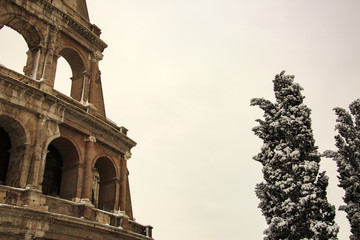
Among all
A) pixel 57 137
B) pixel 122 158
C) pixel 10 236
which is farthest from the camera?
pixel 122 158

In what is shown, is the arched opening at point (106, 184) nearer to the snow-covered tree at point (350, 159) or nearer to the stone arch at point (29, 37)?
the stone arch at point (29, 37)

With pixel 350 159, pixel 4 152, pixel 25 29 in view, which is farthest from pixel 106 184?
pixel 350 159

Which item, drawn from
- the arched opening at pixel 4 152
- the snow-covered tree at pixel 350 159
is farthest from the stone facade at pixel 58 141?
the snow-covered tree at pixel 350 159

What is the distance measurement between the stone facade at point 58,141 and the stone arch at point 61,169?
Result: 1.8 inches

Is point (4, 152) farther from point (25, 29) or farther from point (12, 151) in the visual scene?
point (25, 29)

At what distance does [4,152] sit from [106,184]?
5202mm

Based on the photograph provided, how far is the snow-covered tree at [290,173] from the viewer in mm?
13641

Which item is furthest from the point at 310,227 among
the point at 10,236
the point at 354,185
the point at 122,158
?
the point at 10,236

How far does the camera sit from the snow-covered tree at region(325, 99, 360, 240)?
49.7ft

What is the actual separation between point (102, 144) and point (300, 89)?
996 cm

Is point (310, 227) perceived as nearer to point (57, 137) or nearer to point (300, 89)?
point (300, 89)

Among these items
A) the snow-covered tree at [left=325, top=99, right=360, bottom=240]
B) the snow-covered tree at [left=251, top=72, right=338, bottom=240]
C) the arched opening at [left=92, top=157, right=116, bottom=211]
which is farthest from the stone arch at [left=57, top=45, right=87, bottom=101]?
the snow-covered tree at [left=325, top=99, right=360, bottom=240]

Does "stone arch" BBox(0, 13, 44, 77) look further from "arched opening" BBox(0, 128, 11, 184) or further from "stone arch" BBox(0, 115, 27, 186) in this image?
"arched opening" BBox(0, 128, 11, 184)

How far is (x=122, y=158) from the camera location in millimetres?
18484
